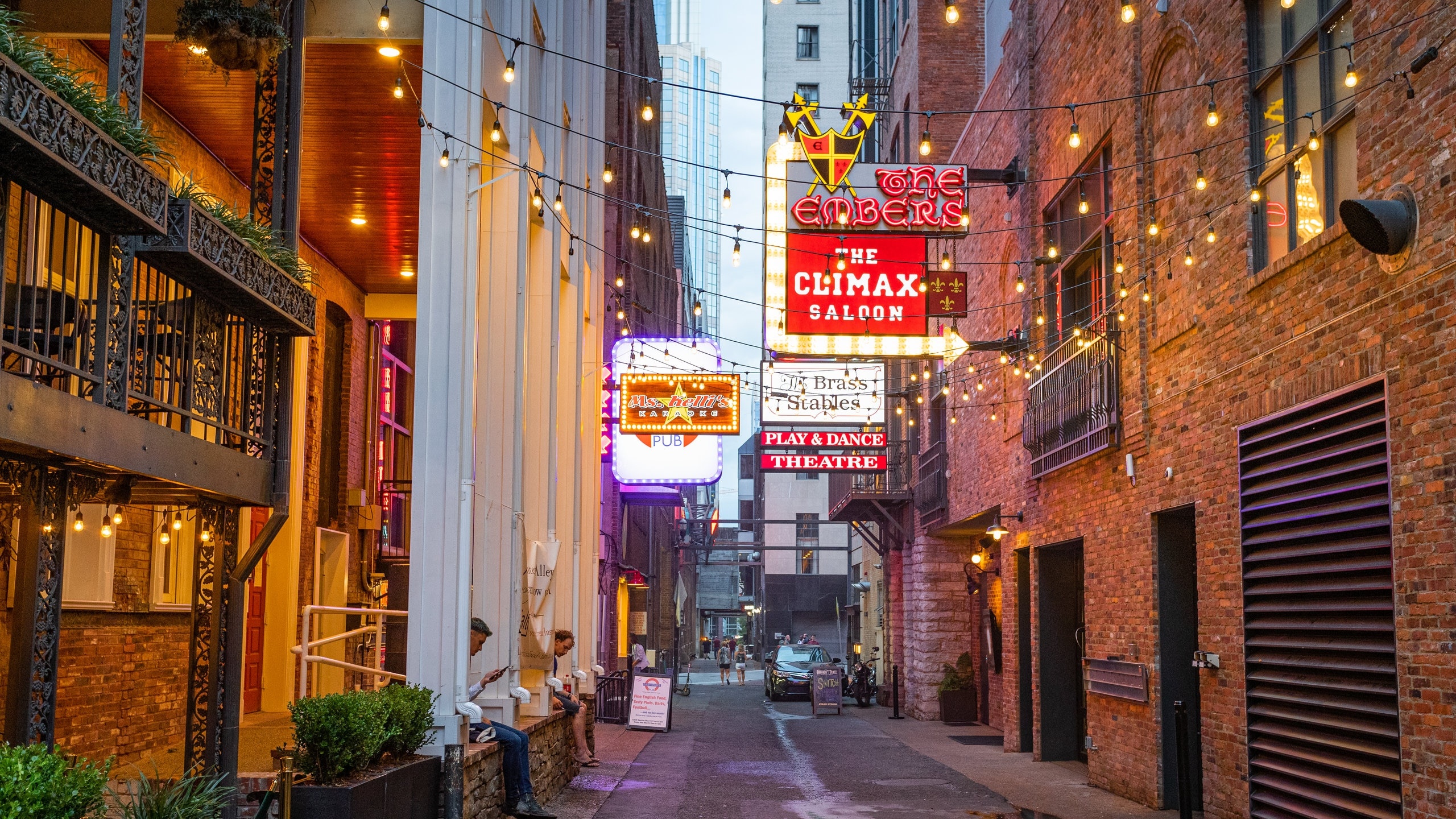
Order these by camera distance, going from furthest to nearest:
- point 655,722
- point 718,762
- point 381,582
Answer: point 655,722 < point 381,582 < point 718,762

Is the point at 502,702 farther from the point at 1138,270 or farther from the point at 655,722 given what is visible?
the point at 655,722

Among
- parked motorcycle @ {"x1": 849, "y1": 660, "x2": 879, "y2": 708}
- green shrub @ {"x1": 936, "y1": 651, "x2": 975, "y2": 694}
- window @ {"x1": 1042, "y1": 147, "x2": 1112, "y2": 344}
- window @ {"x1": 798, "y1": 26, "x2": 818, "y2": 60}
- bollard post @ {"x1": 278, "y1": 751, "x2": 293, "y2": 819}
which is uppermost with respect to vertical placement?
window @ {"x1": 798, "y1": 26, "x2": 818, "y2": 60}

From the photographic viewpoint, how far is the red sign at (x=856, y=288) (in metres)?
15.8

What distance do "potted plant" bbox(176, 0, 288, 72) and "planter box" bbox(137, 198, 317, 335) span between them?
127 centimetres

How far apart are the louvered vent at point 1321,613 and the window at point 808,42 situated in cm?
6372

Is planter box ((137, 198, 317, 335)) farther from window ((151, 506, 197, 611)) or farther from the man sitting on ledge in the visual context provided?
window ((151, 506, 197, 611))

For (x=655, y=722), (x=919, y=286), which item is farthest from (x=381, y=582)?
(x=919, y=286)

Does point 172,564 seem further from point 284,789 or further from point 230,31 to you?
point 230,31

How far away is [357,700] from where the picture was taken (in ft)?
27.7

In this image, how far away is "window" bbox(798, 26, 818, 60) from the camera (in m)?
71.8

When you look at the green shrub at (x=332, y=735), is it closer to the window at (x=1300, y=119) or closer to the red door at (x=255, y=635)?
the window at (x=1300, y=119)

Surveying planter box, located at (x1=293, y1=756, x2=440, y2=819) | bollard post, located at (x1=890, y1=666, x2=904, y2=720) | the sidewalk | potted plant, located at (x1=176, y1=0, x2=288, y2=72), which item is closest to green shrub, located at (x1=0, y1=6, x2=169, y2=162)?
potted plant, located at (x1=176, y1=0, x2=288, y2=72)

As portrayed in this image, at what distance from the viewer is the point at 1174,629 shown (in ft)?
43.4

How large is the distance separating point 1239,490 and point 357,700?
7.17m
